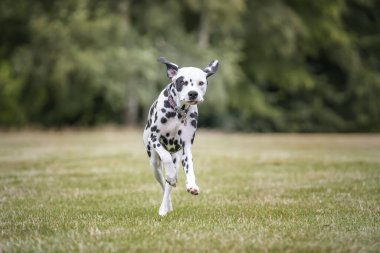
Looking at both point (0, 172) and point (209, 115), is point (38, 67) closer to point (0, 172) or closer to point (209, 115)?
point (209, 115)

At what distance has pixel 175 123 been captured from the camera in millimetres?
7258

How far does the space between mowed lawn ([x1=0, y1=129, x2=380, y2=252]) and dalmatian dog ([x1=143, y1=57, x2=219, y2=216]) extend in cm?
60

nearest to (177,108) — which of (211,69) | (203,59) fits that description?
(211,69)

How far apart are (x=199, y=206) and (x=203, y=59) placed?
23.7 m

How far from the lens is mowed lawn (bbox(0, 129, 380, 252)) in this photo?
542cm

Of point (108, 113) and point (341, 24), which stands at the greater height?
point (341, 24)

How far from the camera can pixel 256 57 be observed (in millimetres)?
38062

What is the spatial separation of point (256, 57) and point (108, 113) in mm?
9996

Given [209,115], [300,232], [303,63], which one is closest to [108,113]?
[209,115]

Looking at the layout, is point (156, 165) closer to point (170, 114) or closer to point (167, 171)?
point (167, 171)

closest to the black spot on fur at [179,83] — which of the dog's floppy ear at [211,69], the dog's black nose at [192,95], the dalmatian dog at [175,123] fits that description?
the dalmatian dog at [175,123]

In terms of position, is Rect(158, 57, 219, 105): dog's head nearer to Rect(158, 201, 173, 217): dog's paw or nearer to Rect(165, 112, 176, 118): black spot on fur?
Rect(165, 112, 176, 118): black spot on fur

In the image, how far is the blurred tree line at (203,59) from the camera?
2936 centimetres

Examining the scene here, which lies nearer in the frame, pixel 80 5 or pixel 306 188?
pixel 306 188
